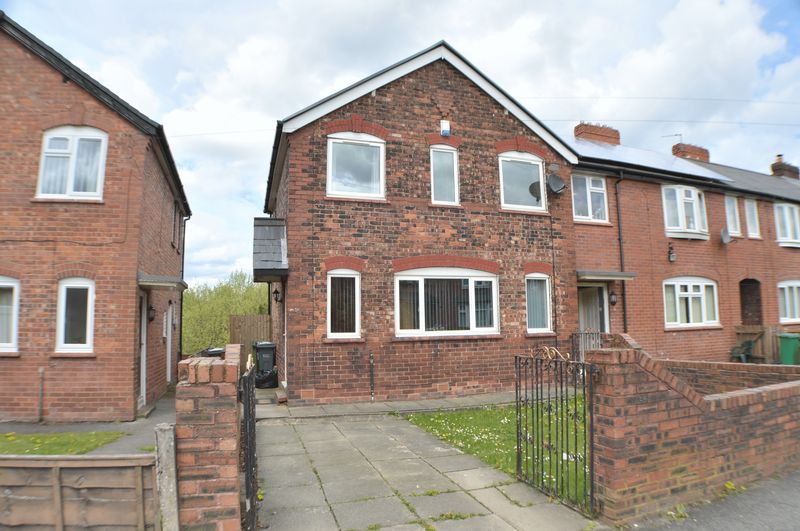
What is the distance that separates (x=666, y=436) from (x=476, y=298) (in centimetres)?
673

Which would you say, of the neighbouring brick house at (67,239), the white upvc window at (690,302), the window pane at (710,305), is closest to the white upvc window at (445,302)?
the neighbouring brick house at (67,239)

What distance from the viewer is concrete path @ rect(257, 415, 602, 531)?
4320 millimetres

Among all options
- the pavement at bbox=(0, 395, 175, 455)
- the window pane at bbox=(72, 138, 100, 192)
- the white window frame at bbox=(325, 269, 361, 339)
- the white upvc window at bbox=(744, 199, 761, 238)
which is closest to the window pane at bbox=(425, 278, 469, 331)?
the white window frame at bbox=(325, 269, 361, 339)

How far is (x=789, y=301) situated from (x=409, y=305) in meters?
15.6

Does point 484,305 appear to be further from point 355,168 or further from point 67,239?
point 67,239

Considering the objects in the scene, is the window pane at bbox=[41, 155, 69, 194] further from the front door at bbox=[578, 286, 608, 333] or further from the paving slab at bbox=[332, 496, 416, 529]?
the front door at bbox=[578, 286, 608, 333]

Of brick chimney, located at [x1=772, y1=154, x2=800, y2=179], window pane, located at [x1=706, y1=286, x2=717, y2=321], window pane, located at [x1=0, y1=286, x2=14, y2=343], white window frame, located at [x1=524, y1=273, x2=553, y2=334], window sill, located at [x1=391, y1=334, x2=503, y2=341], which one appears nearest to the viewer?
window pane, located at [x1=0, y1=286, x2=14, y2=343]

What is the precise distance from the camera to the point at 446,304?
429 inches

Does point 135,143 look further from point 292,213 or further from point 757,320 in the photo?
point 757,320

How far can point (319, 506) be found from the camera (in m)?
4.65

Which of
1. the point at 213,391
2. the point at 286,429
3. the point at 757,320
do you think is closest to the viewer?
the point at 213,391

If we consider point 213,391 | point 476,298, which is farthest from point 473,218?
point 213,391

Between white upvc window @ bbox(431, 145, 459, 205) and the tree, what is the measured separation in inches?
444

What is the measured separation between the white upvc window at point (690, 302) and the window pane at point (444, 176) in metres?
7.84
